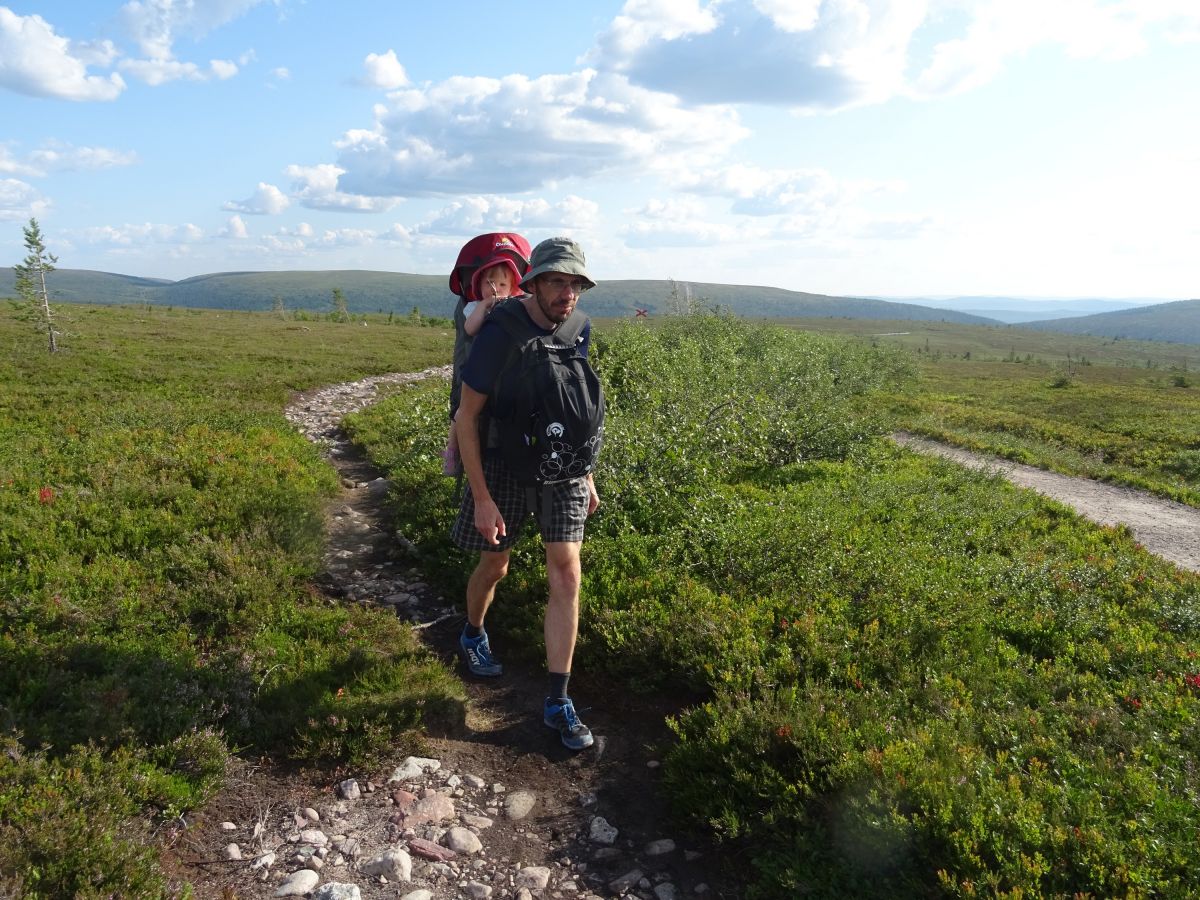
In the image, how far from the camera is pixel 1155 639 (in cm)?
625

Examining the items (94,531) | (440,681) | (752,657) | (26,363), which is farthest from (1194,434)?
(26,363)

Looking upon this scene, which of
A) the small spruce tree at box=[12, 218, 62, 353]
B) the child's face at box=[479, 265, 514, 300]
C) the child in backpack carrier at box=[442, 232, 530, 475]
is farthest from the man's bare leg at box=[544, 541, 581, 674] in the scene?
the small spruce tree at box=[12, 218, 62, 353]

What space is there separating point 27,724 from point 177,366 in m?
19.9

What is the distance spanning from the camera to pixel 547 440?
4.57m

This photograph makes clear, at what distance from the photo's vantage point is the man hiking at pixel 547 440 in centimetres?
445

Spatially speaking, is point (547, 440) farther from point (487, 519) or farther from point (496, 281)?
point (496, 281)

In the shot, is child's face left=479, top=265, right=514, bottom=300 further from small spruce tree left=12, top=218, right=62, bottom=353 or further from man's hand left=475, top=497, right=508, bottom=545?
small spruce tree left=12, top=218, right=62, bottom=353

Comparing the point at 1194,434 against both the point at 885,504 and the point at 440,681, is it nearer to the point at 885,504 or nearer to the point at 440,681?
the point at 885,504

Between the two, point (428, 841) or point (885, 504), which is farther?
point (885, 504)

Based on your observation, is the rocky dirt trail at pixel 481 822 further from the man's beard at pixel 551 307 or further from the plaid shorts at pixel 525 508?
the man's beard at pixel 551 307

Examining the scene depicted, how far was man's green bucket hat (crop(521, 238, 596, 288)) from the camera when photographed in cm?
440

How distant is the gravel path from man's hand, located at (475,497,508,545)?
9885mm

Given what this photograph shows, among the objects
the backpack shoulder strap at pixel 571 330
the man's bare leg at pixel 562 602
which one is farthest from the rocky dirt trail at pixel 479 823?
the backpack shoulder strap at pixel 571 330

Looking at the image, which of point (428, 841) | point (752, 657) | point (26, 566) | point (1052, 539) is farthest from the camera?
point (1052, 539)
